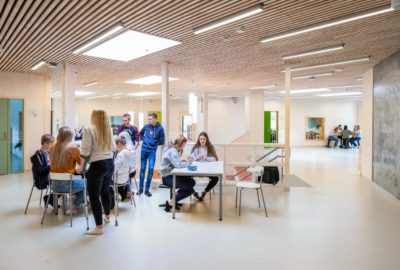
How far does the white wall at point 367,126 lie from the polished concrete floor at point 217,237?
2.16 metres

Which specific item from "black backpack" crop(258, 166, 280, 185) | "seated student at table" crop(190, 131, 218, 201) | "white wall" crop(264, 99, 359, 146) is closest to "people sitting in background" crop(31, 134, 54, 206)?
"seated student at table" crop(190, 131, 218, 201)

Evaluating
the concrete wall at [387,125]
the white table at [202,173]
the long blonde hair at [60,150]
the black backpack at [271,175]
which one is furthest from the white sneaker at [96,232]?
the concrete wall at [387,125]

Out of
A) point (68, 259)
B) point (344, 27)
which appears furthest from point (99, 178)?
point (344, 27)

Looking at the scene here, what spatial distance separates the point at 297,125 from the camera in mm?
17547

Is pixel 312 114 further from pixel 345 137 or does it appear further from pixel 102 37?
pixel 102 37

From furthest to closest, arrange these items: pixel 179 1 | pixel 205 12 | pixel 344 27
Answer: pixel 344 27 → pixel 205 12 → pixel 179 1

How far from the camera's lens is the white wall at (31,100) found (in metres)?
8.05

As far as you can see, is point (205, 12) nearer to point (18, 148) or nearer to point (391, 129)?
point (391, 129)

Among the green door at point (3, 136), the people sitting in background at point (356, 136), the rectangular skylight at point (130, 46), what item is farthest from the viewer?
the people sitting in background at point (356, 136)

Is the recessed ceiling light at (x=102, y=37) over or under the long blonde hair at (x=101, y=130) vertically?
over

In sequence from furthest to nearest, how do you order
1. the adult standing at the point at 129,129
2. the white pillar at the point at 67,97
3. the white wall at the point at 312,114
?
the white wall at the point at 312,114 → the white pillar at the point at 67,97 → the adult standing at the point at 129,129

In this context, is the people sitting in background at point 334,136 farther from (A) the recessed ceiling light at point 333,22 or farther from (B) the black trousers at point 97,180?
(B) the black trousers at point 97,180

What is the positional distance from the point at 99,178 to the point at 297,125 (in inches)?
616

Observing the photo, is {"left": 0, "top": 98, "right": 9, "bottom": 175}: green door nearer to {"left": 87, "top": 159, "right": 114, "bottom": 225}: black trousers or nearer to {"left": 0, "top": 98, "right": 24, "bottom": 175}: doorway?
{"left": 0, "top": 98, "right": 24, "bottom": 175}: doorway
